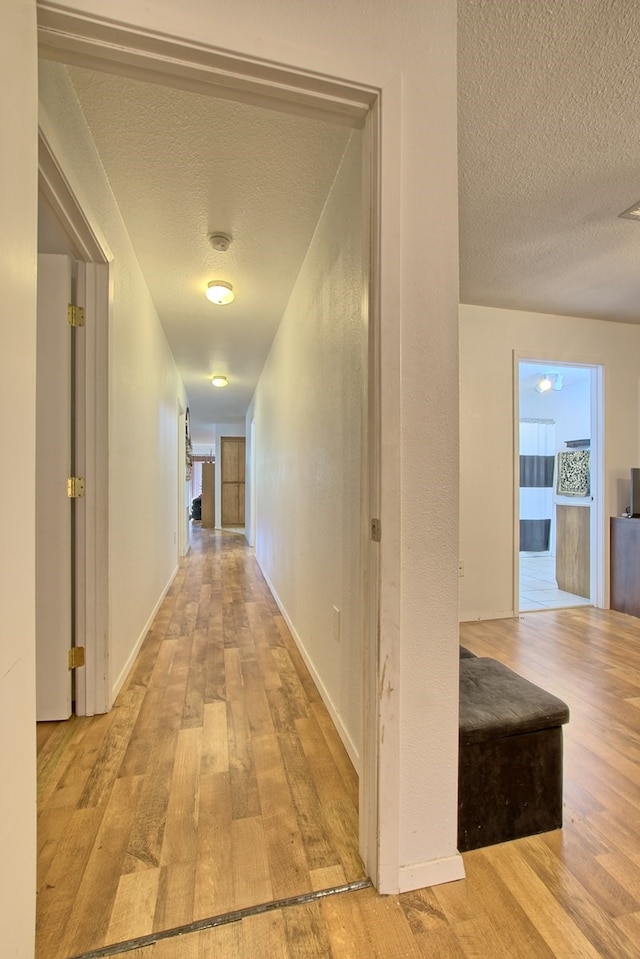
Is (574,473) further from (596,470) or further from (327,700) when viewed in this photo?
(327,700)

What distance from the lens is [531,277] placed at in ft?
9.13

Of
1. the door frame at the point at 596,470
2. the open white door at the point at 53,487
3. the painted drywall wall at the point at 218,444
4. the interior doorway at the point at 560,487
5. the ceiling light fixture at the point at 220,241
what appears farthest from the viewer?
the painted drywall wall at the point at 218,444

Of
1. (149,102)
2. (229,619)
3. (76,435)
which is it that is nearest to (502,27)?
(149,102)

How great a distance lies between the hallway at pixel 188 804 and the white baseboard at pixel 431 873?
0.14 meters

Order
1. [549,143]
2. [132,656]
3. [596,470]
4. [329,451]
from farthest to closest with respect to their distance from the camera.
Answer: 1. [596,470]
2. [132,656]
3. [329,451]
4. [549,143]

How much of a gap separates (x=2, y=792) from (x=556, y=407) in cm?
712

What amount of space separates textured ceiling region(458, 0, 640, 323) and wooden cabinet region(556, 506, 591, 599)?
2091 mm

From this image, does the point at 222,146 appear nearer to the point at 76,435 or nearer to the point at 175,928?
the point at 76,435

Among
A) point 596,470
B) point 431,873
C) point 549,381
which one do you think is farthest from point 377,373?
point 549,381

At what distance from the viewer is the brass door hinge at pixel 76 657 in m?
1.78

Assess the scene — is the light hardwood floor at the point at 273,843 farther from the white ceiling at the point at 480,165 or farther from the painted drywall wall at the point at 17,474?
the white ceiling at the point at 480,165

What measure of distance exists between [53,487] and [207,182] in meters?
1.48

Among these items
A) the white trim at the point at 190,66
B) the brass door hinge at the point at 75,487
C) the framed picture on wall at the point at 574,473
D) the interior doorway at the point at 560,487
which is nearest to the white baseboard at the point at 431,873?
the brass door hinge at the point at 75,487

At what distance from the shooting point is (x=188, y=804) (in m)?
1.32
